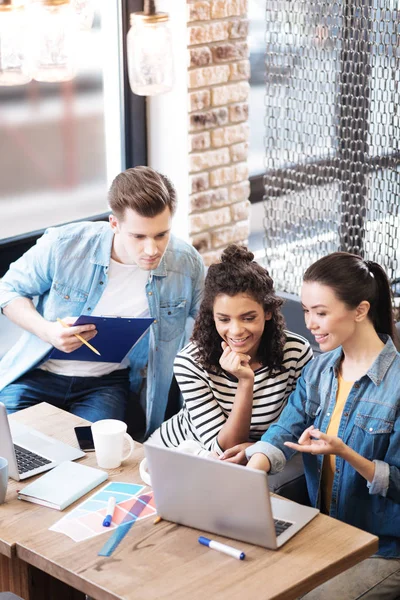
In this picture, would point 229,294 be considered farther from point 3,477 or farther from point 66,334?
point 3,477

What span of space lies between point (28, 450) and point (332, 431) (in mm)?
744

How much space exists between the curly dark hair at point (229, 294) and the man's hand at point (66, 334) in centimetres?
30

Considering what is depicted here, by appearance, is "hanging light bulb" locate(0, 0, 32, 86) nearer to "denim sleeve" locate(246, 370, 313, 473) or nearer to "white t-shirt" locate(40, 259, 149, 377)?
"white t-shirt" locate(40, 259, 149, 377)

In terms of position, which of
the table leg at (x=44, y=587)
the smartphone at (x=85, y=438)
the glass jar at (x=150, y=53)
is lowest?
the table leg at (x=44, y=587)

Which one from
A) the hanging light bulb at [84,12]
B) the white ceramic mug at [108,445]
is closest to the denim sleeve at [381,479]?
the white ceramic mug at [108,445]

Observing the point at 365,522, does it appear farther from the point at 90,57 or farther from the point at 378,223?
the point at 90,57

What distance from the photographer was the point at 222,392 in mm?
2430

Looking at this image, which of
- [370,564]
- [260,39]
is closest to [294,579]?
[370,564]

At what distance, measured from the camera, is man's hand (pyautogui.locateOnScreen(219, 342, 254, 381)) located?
7.48ft

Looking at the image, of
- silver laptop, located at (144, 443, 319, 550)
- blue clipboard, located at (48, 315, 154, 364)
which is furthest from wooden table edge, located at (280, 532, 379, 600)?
blue clipboard, located at (48, 315, 154, 364)

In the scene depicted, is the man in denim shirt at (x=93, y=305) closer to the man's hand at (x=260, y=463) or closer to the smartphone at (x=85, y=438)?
the smartphone at (x=85, y=438)

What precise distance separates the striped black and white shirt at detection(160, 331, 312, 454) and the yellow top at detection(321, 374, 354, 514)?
24cm

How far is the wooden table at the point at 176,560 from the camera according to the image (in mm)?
1660

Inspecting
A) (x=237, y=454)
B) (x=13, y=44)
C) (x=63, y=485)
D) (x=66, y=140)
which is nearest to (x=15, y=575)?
(x=63, y=485)
